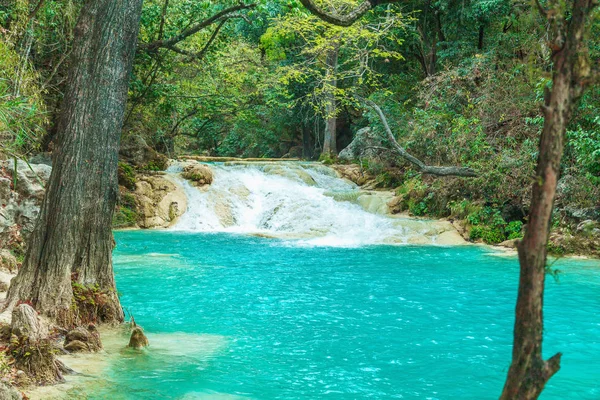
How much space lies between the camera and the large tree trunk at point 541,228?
206 cm

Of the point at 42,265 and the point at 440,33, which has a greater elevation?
the point at 440,33

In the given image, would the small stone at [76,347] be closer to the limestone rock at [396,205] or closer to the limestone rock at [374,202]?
the limestone rock at [374,202]

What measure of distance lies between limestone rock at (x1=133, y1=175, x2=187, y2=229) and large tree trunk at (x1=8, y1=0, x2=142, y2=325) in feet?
35.3

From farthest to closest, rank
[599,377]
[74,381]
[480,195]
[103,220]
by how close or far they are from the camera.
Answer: [480,195], [103,220], [599,377], [74,381]

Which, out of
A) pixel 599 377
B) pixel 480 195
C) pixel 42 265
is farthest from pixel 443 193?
pixel 42 265

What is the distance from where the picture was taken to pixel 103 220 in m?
5.93

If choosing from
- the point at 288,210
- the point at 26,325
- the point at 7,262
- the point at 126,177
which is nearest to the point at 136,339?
the point at 26,325

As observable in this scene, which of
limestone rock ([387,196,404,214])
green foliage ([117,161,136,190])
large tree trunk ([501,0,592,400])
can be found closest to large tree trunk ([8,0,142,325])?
large tree trunk ([501,0,592,400])

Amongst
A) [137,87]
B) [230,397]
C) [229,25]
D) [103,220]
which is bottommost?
[230,397]

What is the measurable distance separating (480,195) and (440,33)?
25.3 ft

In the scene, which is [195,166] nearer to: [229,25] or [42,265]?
[229,25]

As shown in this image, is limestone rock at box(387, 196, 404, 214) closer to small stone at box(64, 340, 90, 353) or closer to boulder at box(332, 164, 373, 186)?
boulder at box(332, 164, 373, 186)

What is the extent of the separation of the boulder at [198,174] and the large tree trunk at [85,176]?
12411 millimetres

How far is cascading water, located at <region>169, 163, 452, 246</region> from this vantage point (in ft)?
49.3
